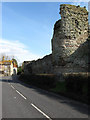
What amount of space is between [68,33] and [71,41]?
1154 millimetres

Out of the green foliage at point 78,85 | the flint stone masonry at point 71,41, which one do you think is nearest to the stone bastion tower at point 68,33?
the flint stone masonry at point 71,41

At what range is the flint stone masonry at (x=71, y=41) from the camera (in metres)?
19.0

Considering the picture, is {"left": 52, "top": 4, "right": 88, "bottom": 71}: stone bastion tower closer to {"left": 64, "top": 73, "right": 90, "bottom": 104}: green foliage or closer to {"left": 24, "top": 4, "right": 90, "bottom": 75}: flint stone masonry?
{"left": 24, "top": 4, "right": 90, "bottom": 75}: flint stone masonry

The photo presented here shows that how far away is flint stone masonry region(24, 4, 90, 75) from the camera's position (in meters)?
19.0

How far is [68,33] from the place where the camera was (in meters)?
19.2

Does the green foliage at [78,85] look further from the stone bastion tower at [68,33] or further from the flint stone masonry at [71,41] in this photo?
the stone bastion tower at [68,33]

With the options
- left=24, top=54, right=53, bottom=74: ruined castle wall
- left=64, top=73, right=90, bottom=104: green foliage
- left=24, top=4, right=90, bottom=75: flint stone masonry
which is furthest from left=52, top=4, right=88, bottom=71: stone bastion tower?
left=64, top=73, right=90, bottom=104: green foliage

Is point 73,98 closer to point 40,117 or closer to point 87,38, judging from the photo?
point 40,117

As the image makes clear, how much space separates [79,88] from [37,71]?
76.5 feet

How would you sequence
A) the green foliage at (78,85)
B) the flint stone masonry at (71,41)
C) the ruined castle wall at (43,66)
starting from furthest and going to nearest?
1. the ruined castle wall at (43,66)
2. the flint stone masonry at (71,41)
3. the green foliage at (78,85)

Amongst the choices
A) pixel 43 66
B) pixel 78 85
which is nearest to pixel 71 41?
pixel 78 85

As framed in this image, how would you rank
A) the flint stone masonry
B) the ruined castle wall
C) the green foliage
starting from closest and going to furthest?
the green foliage, the flint stone masonry, the ruined castle wall

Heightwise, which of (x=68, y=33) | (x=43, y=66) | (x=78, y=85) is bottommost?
(x=78, y=85)

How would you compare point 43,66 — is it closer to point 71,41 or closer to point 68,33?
point 71,41
